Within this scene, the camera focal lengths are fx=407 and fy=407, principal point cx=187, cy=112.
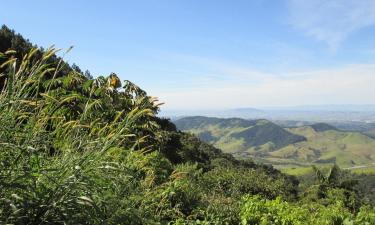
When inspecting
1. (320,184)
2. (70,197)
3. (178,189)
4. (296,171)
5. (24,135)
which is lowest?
(296,171)

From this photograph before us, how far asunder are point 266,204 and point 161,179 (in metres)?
2.57

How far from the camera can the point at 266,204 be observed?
919cm

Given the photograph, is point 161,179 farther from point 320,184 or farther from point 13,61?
point 320,184

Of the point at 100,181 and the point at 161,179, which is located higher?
the point at 100,181

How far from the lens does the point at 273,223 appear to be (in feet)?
26.8

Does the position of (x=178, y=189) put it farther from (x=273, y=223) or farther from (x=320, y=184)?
(x=320, y=184)

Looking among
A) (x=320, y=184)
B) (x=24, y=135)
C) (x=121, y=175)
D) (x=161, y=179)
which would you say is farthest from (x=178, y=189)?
(x=320, y=184)

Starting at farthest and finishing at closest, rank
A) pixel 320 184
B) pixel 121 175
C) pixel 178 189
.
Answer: pixel 320 184 < pixel 178 189 < pixel 121 175

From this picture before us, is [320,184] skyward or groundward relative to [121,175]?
groundward

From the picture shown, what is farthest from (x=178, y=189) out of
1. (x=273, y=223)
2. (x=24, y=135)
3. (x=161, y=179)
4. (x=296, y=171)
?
(x=296, y=171)

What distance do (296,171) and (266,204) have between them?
7059 inches

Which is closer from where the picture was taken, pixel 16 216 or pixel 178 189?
pixel 16 216

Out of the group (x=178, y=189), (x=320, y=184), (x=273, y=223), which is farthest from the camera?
(x=320, y=184)

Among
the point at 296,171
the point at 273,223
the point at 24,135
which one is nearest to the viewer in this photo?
the point at 24,135
